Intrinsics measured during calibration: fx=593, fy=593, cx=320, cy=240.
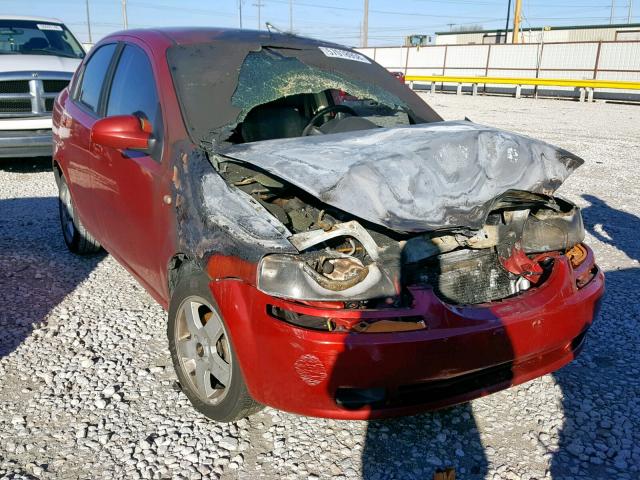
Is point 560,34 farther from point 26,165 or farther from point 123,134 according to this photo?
point 123,134

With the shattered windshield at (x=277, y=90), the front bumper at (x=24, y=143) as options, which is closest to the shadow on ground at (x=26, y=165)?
the front bumper at (x=24, y=143)

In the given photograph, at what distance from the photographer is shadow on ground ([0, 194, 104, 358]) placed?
12.5ft

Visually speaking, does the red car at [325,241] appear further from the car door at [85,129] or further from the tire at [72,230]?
the tire at [72,230]

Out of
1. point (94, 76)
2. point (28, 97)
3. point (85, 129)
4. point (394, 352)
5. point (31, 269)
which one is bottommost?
point (31, 269)

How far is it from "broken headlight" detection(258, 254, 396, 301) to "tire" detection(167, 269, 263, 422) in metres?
0.36

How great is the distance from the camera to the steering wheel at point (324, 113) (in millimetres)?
3764

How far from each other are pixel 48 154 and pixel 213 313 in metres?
6.21

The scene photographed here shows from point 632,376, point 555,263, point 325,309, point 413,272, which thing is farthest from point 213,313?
point 632,376

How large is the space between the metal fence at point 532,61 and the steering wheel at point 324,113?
21.5 meters

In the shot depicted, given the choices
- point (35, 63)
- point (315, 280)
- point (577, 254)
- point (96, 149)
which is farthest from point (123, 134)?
point (35, 63)

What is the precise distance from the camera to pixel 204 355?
8.98 ft

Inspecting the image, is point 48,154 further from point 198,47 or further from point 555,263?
point 555,263

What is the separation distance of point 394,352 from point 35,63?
768 cm

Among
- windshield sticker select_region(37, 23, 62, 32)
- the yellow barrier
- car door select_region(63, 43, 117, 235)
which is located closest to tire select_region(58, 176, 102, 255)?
car door select_region(63, 43, 117, 235)
